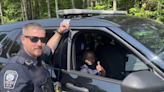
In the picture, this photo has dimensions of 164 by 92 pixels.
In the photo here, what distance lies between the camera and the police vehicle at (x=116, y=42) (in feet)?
4.25

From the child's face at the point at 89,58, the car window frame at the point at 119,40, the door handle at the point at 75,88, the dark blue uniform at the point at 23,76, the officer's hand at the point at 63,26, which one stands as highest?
the officer's hand at the point at 63,26

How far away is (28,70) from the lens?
154 centimetres

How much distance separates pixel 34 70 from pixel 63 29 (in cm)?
63

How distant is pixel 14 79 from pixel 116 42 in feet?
4.09

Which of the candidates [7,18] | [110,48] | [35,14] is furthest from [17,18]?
[110,48]

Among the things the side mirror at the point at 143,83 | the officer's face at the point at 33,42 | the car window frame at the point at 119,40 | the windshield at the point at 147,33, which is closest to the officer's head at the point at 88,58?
the car window frame at the point at 119,40

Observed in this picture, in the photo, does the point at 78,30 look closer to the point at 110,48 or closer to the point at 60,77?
the point at 60,77

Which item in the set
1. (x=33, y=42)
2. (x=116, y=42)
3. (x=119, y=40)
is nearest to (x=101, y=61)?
(x=116, y=42)

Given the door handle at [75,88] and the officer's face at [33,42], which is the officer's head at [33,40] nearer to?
the officer's face at [33,42]

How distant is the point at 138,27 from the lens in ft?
5.96

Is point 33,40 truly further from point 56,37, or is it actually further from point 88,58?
point 88,58

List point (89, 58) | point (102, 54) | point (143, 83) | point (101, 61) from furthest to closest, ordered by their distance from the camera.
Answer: point (102, 54) < point (101, 61) < point (89, 58) < point (143, 83)

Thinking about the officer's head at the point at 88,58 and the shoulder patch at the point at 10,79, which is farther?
the officer's head at the point at 88,58

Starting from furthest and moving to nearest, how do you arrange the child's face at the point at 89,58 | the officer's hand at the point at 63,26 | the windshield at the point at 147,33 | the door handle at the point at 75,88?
the child's face at the point at 89,58, the officer's hand at the point at 63,26, the door handle at the point at 75,88, the windshield at the point at 147,33
